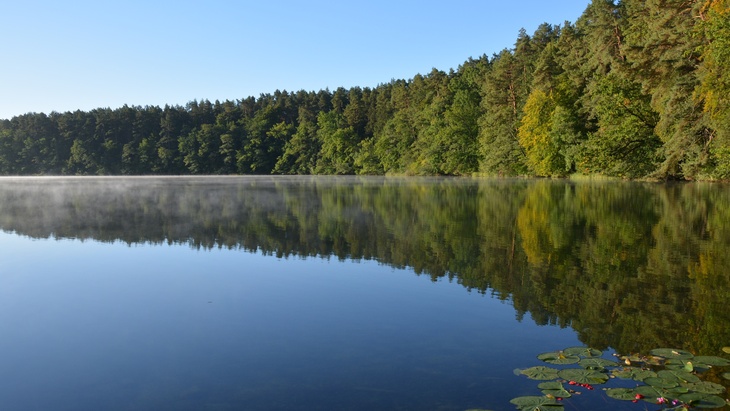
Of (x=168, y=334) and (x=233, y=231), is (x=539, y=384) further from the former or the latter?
(x=233, y=231)

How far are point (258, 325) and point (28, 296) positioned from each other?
4901 millimetres

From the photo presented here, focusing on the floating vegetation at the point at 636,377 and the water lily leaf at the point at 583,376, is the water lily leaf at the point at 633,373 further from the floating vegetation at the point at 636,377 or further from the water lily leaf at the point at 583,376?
the water lily leaf at the point at 583,376

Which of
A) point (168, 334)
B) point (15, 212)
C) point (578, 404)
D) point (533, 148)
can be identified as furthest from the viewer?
point (533, 148)

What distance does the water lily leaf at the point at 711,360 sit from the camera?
19.4 feet

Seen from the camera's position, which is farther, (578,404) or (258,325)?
(258,325)

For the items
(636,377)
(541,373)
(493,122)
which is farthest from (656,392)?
(493,122)

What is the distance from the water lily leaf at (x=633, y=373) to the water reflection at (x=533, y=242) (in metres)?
0.85

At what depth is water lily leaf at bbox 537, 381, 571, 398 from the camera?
5219 mm

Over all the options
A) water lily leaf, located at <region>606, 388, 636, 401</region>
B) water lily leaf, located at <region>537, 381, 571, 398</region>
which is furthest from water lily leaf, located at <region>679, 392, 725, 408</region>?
water lily leaf, located at <region>537, 381, 571, 398</region>

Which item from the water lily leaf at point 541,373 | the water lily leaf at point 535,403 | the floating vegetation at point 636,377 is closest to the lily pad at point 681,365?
the floating vegetation at point 636,377

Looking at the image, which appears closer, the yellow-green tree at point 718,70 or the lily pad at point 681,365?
the lily pad at point 681,365

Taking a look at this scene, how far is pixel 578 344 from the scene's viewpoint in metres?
6.76

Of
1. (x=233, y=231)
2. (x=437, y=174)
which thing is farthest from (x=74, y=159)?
(x=233, y=231)

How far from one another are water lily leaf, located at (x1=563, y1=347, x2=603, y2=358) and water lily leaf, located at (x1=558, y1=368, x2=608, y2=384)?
1.61 ft
